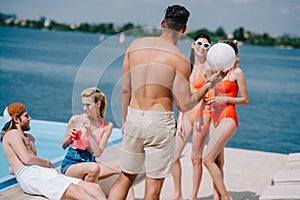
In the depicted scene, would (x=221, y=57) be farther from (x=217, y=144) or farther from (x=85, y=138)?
(x=85, y=138)

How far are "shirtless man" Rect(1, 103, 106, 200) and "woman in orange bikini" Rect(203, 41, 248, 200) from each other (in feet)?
3.36

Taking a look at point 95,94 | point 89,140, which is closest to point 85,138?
point 89,140

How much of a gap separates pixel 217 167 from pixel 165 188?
1.01m

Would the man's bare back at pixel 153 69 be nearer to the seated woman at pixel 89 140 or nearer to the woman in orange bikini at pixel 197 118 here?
the seated woman at pixel 89 140

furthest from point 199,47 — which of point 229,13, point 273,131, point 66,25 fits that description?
point 66,25

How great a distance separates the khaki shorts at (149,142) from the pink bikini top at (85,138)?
0.88m

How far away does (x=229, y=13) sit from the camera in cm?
5750

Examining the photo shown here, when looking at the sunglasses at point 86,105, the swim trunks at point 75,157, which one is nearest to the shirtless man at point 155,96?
the sunglasses at point 86,105

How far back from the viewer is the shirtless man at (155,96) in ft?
11.9

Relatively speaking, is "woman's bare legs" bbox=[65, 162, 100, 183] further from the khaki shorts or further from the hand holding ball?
the hand holding ball

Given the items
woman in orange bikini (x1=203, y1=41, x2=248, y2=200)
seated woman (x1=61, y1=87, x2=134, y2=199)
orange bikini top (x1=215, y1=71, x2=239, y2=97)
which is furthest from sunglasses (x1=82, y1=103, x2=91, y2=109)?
orange bikini top (x1=215, y1=71, x2=239, y2=97)

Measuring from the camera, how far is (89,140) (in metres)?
4.68

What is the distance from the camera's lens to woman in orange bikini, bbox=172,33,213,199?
471 centimetres

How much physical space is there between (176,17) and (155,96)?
544mm
